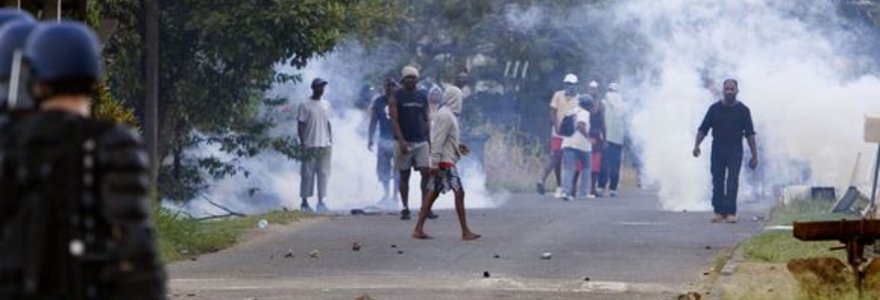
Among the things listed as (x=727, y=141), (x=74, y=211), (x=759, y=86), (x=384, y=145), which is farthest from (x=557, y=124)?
(x=74, y=211)

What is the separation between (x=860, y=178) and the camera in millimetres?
28000

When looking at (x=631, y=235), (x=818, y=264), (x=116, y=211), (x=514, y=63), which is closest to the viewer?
(x=116, y=211)

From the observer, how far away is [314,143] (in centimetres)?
2791

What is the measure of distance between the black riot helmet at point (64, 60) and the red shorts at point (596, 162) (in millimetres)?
25809

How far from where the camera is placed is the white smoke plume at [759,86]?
3141 cm

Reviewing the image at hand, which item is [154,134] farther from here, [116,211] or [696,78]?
[116,211]

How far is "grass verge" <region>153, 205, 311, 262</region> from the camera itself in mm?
19422

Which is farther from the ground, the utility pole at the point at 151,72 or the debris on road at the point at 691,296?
the utility pole at the point at 151,72

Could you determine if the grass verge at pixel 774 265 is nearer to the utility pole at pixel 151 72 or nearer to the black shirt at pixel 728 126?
the black shirt at pixel 728 126

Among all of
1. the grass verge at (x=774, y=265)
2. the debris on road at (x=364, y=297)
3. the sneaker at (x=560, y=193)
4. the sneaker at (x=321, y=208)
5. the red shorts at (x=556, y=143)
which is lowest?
the debris on road at (x=364, y=297)

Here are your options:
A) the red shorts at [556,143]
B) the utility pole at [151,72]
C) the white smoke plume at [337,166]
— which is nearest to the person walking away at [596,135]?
the red shorts at [556,143]

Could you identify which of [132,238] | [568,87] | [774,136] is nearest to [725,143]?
[774,136]

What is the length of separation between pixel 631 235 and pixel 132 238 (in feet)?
50.8

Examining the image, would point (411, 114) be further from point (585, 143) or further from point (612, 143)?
point (612, 143)
